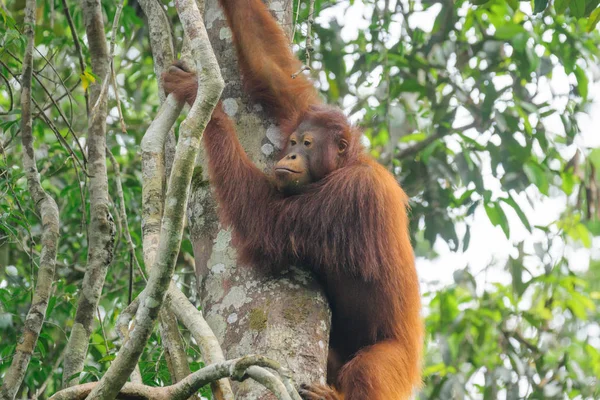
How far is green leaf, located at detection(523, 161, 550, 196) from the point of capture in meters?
5.99

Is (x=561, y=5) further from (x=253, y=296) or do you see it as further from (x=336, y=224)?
(x=253, y=296)

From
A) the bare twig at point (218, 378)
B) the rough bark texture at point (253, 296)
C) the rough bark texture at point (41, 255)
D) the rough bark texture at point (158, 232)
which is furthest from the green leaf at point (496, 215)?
the bare twig at point (218, 378)

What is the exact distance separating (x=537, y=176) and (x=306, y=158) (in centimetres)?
267

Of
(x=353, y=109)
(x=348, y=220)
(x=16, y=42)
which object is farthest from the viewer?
(x=353, y=109)

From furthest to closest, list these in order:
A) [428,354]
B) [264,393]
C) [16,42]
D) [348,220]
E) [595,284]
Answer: [595,284] < [428,354] < [16,42] < [348,220] < [264,393]

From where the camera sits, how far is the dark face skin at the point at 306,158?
3982 mm

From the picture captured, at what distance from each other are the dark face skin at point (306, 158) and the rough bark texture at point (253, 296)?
10cm

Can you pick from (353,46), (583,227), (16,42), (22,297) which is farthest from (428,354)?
(16,42)

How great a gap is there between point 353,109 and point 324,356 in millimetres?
4790

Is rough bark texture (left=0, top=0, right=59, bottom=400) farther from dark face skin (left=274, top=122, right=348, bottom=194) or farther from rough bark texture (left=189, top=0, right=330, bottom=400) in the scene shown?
dark face skin (left=274, top=122, right=348, bottom=194)

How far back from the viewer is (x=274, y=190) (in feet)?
13.3

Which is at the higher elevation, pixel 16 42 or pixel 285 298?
pixel 16 42

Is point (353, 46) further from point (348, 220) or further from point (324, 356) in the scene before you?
point (324, 356)

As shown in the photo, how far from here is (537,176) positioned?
19.8 feet
